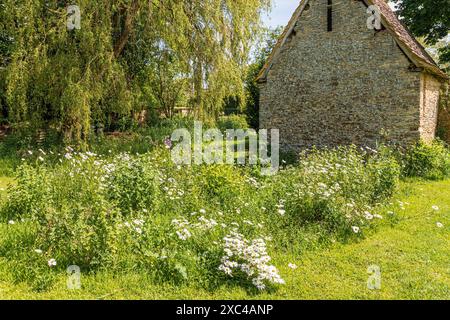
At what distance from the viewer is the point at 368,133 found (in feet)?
36.5

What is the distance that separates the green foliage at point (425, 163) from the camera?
9.60 m

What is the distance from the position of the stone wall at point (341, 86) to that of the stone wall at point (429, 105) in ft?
0.56

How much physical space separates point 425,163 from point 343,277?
7.14 m

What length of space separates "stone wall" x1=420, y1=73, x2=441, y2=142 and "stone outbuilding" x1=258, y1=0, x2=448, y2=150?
30mm

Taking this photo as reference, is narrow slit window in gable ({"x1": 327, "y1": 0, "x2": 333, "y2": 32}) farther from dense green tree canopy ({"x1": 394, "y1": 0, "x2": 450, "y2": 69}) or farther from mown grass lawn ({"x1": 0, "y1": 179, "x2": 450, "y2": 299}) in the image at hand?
mown grass lawn ({"x1": 0, "y1": 179, "x2": 450, "y2": 299})

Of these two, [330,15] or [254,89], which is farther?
[254,89]

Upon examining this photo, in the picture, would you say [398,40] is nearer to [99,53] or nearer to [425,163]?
[425,163]

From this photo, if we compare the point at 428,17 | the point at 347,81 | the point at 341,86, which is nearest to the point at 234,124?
the point at 341,86

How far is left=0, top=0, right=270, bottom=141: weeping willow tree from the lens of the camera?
31.3 ft

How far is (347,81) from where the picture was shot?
11.4 meters

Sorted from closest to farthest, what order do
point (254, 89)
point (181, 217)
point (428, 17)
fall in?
point (181, 217) → point (428, 17) → point (254, 89)

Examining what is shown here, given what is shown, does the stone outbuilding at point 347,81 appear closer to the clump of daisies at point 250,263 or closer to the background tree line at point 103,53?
the background tree line at point 103,53

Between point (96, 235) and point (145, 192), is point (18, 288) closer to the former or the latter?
point (96, 235)

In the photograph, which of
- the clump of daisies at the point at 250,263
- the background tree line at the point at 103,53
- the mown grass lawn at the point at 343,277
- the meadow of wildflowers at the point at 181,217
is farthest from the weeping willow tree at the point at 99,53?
the clump of daisies at the point at 250,263
